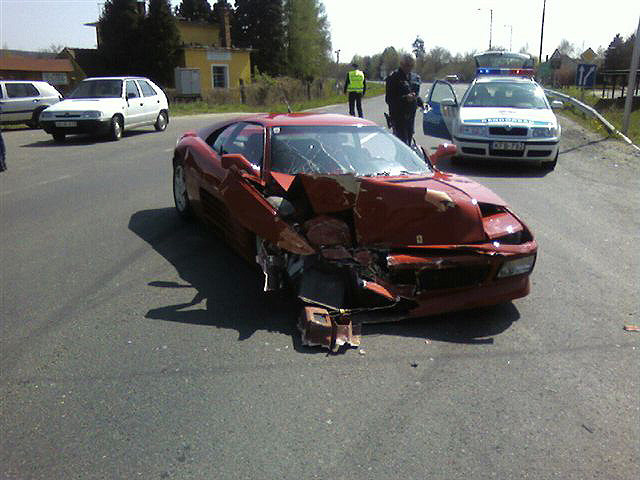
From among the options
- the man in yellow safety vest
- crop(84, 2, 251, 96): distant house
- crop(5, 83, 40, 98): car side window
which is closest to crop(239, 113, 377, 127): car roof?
the man in yellow safety vest

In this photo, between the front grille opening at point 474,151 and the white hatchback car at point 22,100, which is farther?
the white hatchback car at point 22,100

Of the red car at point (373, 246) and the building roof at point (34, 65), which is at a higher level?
the building roof at point (34, 65)

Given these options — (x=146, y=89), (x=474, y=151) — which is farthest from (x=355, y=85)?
(x=474, y=151)

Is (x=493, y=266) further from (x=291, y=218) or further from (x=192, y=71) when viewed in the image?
(x=192, y=71)

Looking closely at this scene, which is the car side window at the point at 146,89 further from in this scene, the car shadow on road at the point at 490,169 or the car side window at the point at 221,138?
the car side window at the point at 221,138

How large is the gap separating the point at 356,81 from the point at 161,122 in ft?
21.8

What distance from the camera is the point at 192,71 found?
43.8 meters

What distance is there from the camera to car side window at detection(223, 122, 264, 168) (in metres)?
5.50

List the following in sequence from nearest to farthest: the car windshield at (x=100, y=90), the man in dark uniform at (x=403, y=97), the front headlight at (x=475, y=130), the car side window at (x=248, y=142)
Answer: the car side window at (x=248, y=142)
the man in dark uniform at (x=403, y=97)
the front headlight at (x=475, y=130)
the car windshield at (x=100, y=90)

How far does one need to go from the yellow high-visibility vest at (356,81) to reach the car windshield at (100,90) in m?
6.65

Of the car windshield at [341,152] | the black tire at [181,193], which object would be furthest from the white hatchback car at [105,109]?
the car windshield at [341,152]

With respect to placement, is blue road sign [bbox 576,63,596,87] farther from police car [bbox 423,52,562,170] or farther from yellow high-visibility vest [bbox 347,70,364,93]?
police car [bbox 423,52,562,170]

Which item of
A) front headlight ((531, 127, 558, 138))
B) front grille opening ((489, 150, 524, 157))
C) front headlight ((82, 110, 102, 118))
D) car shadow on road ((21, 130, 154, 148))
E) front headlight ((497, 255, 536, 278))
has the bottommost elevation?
car shadow on road ((21, 130, 154, 148))

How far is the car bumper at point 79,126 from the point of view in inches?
621
